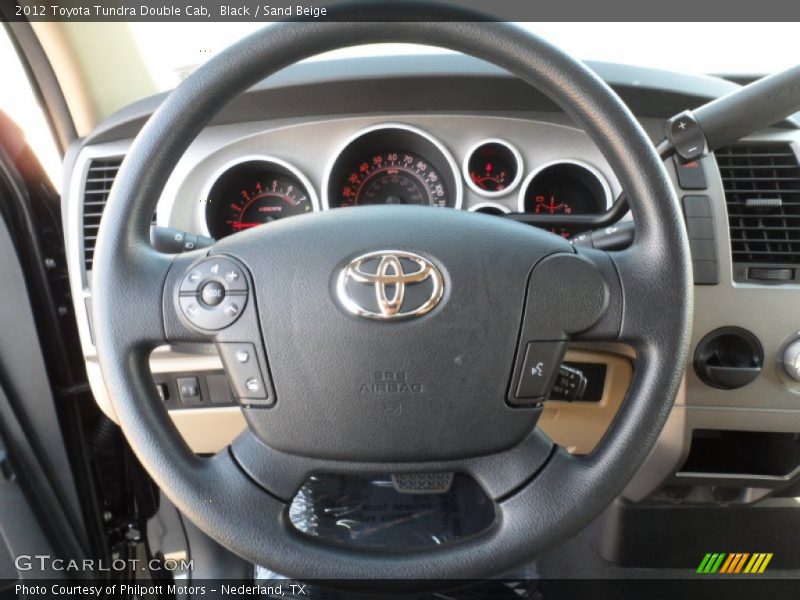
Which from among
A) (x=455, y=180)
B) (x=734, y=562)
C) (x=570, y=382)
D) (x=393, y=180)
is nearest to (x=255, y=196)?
(x=393, y=180)

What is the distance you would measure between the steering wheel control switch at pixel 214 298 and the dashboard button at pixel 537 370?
1.11 ft

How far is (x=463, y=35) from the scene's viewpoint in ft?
2.41

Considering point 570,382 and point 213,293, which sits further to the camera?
point 570,382

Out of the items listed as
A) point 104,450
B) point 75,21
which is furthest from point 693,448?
point 75,21

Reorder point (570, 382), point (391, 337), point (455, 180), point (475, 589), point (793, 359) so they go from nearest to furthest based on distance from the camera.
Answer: point (391, 337) < point (570, 382) < point (793, 359) < point (455, 180) < point (475, 589)

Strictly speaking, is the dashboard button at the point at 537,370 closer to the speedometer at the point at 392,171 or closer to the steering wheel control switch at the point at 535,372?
the steering wheel control switch at the point at 535,372

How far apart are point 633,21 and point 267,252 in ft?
3.09

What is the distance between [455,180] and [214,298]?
2.11ft

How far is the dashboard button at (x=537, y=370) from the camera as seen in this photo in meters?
0.78

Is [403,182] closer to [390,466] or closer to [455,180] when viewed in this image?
[455,180]

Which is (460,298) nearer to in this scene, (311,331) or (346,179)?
(311,331)

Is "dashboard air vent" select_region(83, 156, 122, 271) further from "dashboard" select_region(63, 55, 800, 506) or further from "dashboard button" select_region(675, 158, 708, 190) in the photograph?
"dashboard button" select_region(675, 158, 708, 190)

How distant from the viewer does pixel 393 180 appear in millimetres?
1363

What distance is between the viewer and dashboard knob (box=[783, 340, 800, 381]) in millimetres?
1151
